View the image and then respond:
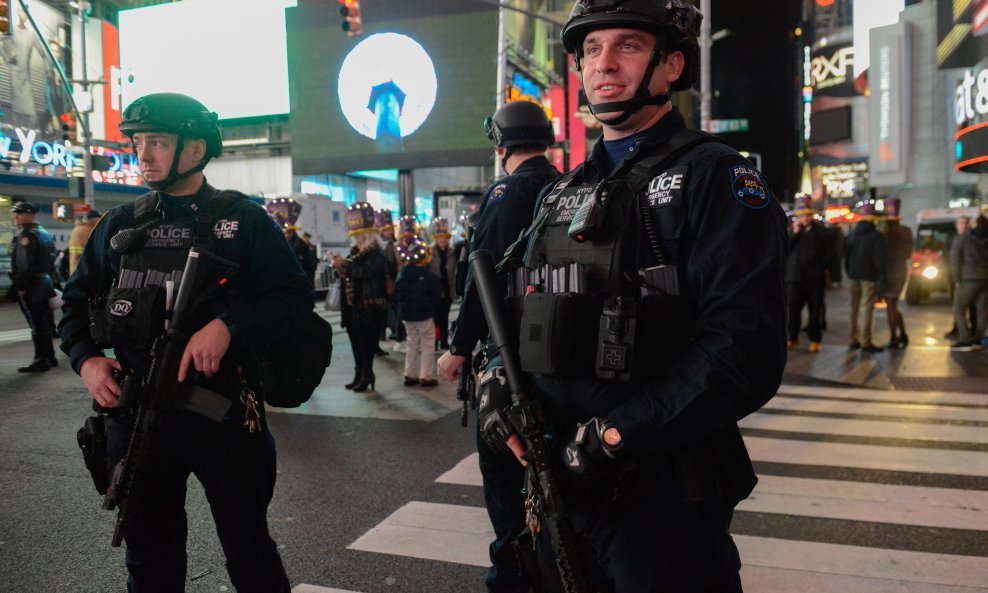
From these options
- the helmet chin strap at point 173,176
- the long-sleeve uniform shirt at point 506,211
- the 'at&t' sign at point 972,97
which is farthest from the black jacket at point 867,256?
the helmet chin strap at point 173,176

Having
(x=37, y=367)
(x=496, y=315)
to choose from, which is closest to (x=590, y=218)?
(x=496, y=315)

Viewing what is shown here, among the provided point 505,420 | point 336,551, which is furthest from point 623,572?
point 336,551

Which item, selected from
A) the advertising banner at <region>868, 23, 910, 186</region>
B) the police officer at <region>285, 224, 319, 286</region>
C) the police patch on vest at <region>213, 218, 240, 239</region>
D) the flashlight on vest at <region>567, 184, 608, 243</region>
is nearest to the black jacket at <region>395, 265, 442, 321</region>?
the police officer at <region>285, 224, 319, 286</region>

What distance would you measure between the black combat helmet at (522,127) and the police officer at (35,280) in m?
8.45

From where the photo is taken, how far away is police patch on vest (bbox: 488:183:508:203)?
355 centimetres

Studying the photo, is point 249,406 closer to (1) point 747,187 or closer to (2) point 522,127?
(1) point 747,187

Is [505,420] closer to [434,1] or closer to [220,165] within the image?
[434,1]

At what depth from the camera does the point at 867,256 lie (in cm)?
1102

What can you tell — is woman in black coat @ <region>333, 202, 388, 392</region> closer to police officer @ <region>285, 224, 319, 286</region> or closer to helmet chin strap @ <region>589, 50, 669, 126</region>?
police officer @ <region>285, 224, 319, 286</region>

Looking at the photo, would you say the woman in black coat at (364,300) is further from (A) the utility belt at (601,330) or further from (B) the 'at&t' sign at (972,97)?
(B) the 'at&t' sign at (972,97)

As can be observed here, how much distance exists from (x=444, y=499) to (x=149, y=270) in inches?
107

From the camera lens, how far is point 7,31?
13.9 meters

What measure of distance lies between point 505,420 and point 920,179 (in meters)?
48.3

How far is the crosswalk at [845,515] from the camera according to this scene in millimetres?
3682
